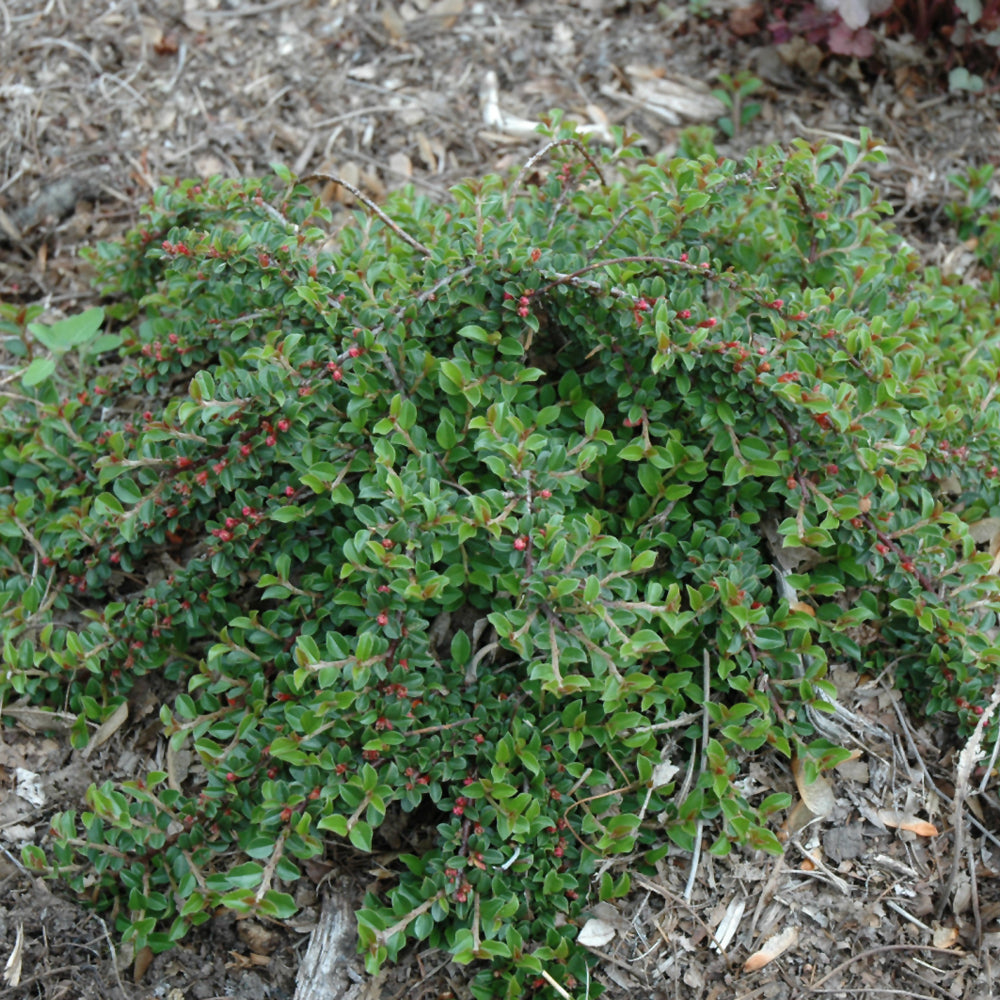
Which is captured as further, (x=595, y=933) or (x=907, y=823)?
(x=907, y=823)

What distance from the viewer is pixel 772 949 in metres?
2.51

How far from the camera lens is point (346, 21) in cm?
459

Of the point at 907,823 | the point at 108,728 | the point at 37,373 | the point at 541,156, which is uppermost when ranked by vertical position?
the point at 541,156

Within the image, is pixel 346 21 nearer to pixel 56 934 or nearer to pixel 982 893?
pixel 56 934

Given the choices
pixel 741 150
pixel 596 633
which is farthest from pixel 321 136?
pixel 596 633

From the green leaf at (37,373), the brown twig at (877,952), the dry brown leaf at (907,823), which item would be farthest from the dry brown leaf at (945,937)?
the green leaf at (37,373)

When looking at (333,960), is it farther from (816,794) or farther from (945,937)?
(945,937)

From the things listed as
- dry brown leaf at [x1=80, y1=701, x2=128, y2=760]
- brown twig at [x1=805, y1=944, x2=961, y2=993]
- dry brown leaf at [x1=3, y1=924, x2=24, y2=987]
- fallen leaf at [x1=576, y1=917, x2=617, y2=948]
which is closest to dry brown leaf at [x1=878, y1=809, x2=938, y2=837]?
brown twig at [x1=805, y1=944, x2=961, y2=993]

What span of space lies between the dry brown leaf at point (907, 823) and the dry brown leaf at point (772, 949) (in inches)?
16.5

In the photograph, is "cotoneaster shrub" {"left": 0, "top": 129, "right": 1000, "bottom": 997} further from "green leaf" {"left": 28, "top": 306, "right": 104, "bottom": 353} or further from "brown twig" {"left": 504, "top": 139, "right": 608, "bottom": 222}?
"green leaf" {"left": 28, "top": 306, "right": 104, "bottom": 353}

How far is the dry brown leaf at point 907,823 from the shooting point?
2.67 metres

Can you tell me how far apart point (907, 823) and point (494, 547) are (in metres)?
1.46

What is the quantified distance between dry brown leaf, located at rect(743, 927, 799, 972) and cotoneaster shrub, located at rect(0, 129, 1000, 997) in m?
0.26

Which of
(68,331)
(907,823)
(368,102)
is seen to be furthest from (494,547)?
(368,102)
